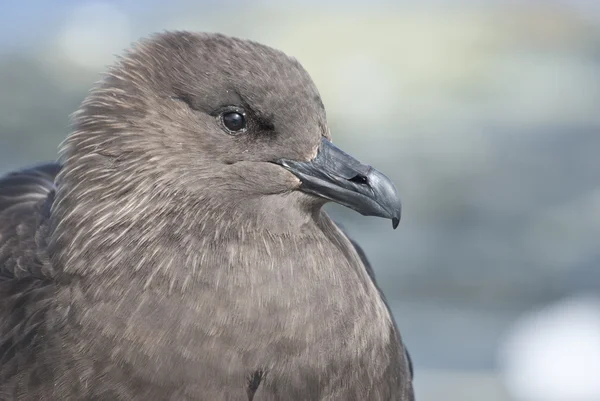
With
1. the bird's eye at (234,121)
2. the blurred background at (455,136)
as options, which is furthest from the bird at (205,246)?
the blurred background at (455,136)

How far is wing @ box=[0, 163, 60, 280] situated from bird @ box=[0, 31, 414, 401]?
0.30 m

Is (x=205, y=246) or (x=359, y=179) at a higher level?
(x=359, y=179)

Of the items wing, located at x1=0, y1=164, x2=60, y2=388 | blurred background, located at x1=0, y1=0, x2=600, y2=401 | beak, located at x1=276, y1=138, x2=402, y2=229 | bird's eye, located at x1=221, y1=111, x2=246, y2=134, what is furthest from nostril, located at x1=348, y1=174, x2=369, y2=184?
blurred background, located at x1=0, y1=0, x2=600, y2=401

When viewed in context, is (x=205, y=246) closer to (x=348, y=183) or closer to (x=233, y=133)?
(x=233, y=133)

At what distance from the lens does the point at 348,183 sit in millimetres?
3295

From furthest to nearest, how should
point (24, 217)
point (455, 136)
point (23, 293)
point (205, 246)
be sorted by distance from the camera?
1. point (455, 136)
2. point (24, 217)
3. point (23, 293)
4. point (205, 246)

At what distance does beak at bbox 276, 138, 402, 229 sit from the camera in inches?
128

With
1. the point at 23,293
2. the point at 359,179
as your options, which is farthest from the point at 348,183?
the point at 23,293

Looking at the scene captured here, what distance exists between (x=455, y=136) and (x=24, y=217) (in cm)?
722

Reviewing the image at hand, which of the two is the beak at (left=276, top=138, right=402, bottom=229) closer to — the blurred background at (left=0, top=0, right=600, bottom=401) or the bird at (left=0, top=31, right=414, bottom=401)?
the bird at (left=0, top=31, right=414, bottom=401)

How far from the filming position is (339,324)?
3.35 metres

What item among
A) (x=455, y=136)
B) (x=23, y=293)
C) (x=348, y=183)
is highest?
(x=348, y=183)

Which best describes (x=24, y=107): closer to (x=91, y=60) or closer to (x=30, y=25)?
(x=91, y=60)

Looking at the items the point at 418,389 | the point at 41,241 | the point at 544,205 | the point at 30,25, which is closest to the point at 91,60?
the point at 30,25
